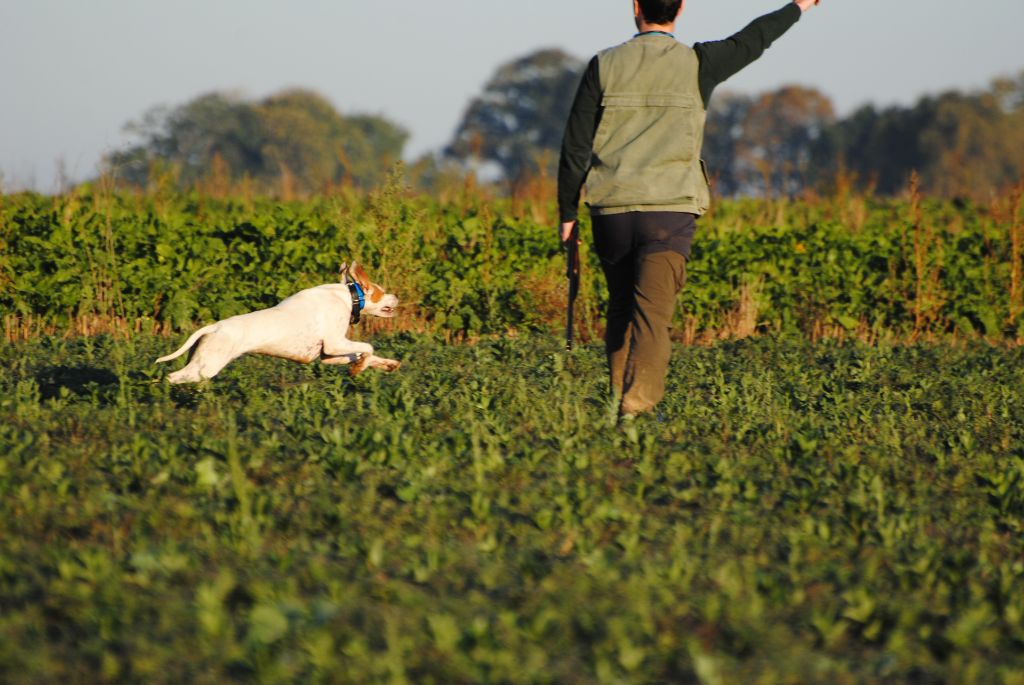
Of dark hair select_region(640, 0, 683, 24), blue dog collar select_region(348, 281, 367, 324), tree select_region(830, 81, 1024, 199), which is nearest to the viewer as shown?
dark hair select_region(640, 0, 683, 24)

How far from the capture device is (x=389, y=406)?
6750 millimetres

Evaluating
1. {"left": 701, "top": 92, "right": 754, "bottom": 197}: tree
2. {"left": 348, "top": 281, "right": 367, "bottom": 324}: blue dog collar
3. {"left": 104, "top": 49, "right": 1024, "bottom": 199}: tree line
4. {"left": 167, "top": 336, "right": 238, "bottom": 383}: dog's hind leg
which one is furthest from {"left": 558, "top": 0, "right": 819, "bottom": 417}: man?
{"left": 701, "top": 92, "right": 754, "bottom": 197}: tree

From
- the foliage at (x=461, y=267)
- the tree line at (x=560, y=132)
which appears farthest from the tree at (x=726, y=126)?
the foliage at (x=461, y=267)

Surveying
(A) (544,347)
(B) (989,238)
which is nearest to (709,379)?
(A) (544,347)

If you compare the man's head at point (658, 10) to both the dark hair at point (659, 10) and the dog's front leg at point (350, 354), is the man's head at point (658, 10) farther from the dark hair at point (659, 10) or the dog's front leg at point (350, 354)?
the dog's front leg at point (350, 354)

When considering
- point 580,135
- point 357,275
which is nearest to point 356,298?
point 357,275

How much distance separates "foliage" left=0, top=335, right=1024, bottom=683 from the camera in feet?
11.0

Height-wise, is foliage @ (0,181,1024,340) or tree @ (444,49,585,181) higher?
tree @ (444,49,585,181)

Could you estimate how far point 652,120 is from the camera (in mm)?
6215

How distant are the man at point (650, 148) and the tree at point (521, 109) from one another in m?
73.5

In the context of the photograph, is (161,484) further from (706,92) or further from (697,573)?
(706,92)

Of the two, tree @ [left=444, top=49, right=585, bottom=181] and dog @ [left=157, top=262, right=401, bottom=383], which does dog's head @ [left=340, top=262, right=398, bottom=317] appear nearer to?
dog @ [left=157, top=262, right=401, bottom=383]

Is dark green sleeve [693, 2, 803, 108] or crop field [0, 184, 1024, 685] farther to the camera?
dark green sleeve [693, 2, 803, 108]

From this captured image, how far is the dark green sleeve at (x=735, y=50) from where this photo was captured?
6.19 meters
